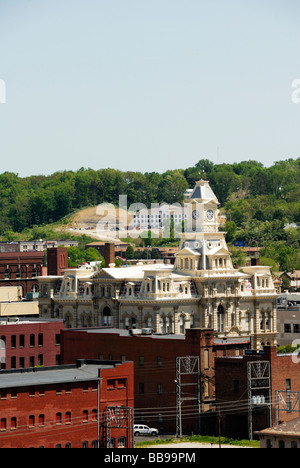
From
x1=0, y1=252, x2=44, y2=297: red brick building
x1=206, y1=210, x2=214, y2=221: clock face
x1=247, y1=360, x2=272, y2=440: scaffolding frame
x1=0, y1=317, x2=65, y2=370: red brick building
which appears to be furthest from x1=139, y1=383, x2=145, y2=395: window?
x1=0, y1=252, x2=44, y2=297: red brick building

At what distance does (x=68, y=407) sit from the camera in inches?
3661

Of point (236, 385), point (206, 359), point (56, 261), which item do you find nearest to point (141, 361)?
point (206, 359)

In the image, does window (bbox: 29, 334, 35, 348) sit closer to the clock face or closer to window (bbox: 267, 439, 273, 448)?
the clock face

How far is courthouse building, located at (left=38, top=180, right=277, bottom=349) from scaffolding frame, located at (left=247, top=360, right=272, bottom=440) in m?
28.3

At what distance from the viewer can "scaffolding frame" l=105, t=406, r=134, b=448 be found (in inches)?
3713

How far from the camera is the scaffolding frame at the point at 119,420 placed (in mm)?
94300

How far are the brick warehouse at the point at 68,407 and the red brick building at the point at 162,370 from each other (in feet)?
42.3

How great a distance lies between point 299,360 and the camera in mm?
109000

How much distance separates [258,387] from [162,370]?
961 cm

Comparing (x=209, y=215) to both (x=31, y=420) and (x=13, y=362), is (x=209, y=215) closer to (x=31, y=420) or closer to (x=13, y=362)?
(x=13, y=362)

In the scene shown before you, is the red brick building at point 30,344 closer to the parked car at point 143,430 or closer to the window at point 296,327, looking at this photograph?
the parked car at point 143,430

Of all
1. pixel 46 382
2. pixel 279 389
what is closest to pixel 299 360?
pixel 279 389

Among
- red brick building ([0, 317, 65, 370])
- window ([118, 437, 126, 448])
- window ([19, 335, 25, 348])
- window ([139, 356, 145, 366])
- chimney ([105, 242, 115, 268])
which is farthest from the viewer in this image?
chimney ([105, 242, 115, 268])
